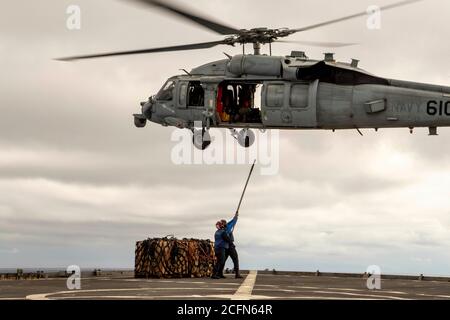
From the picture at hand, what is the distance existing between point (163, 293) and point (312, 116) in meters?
11.6

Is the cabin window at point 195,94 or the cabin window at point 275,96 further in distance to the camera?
the cabin window at point 195,94

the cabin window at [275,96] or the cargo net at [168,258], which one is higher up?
the cabin window at [275,96]

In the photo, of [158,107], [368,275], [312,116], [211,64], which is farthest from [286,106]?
[368,275]

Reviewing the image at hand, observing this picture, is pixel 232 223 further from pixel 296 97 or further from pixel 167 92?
pixel 167 92

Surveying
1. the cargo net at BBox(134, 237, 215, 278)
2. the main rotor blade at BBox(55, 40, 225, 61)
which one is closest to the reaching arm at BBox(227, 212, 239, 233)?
the cargo net at BBox(134, 237, 215, 278)

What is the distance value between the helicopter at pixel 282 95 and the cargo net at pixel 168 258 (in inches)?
173

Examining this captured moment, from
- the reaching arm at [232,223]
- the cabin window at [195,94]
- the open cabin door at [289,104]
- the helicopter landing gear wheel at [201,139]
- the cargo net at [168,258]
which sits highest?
the cabin window at [195,94]

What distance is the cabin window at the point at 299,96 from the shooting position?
26656 mm

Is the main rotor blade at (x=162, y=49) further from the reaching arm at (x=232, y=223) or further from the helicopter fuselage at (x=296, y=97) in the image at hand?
the reaching arm at (x=232, y=223)

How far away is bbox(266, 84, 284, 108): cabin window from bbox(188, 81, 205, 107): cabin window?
3.58m

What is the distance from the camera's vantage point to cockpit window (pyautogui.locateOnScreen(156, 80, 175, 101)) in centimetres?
3017

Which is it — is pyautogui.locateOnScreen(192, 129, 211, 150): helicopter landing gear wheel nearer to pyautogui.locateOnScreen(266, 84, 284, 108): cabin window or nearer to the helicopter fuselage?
the helicopter fuselage

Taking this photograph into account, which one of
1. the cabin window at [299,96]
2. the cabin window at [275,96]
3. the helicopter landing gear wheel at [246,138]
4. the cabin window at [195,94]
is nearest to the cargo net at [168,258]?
the helicopter landing gear wheel at [246,138]

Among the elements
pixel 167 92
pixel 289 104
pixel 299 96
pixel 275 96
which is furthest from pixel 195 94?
pixel 299 96
